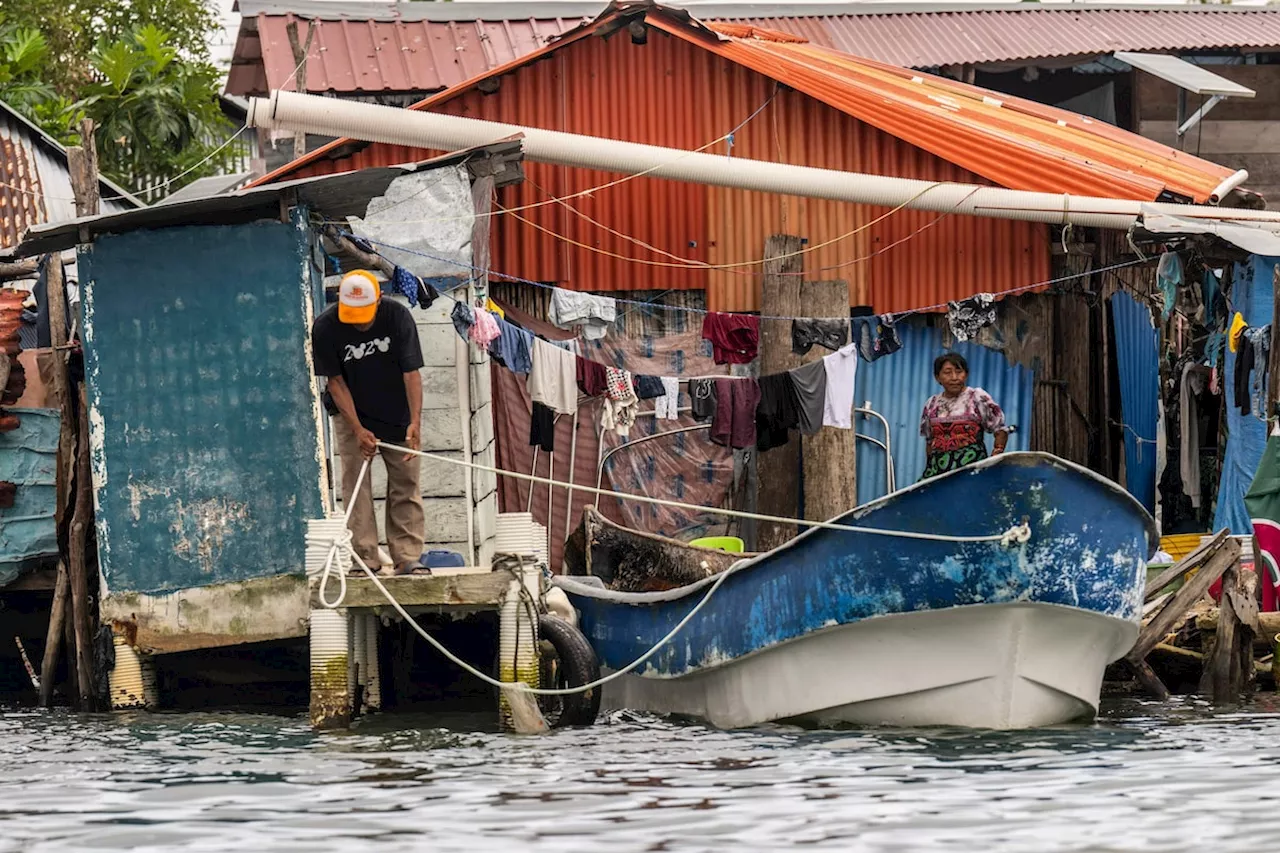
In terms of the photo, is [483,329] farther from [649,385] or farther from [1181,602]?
[1181,602]

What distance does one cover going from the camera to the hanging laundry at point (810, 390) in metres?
16.3

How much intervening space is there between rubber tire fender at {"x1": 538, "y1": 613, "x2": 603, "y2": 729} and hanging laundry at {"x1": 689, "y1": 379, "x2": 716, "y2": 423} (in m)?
4.70

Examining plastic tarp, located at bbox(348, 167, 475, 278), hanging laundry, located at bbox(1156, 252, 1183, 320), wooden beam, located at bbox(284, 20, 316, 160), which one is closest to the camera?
plastic tarp, located at bbox(348, 167, 475, 278)

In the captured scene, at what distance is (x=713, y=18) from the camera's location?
2708 centimetres

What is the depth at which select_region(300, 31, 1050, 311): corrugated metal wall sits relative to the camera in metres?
17.8

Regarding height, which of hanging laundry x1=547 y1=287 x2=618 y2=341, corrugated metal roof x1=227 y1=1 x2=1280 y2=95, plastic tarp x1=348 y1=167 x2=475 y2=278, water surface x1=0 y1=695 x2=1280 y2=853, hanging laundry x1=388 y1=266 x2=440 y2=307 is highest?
corrugated metal roof x1=227 y1=1 x2=1280 y2=95

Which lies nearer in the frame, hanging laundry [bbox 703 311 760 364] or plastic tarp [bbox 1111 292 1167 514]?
hanging laundry [bbox 703 311 760 364]

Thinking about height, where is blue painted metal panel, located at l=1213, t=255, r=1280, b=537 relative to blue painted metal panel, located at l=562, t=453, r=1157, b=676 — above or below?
above

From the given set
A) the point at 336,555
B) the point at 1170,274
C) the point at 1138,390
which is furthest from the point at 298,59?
the point at 336,555

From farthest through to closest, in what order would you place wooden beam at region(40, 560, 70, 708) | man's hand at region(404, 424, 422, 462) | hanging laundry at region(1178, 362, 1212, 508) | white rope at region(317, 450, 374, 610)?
hanging laundry at region(1178, 362, 1212, 508) → wooden beam at region(40, 560, 70, 708) → man's hand at region(404, 424, 422, 462) → white rope at region(317, 450, 374, 610)

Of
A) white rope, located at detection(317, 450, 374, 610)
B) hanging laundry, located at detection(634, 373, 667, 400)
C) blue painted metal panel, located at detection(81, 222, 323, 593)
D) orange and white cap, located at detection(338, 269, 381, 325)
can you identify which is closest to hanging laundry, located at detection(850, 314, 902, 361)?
hanging laundry, located at detection(634, 373, 667, 400)

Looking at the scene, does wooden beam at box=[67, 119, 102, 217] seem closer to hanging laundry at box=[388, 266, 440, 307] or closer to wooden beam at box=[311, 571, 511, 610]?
hanging laundry at box=[388, 266, 440, 307]

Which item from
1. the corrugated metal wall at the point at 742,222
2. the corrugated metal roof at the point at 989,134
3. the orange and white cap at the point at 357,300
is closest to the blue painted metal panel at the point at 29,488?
the orange and white cap at the point at 357,300

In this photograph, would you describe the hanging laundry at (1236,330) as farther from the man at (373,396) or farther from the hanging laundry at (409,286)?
the man at (373,396)
